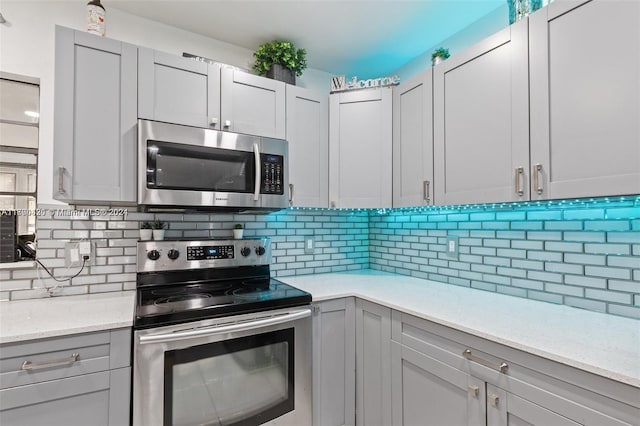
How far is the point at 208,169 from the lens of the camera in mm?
1747

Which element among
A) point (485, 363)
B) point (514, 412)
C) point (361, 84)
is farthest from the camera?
point (361, 84)

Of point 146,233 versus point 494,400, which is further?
point 146,233

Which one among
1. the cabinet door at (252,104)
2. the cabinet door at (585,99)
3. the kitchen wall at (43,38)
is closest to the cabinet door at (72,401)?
the kitchen wall at (43,38)

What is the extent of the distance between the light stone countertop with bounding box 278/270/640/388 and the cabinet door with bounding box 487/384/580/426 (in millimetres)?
187

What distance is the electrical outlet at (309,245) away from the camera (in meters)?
2.52

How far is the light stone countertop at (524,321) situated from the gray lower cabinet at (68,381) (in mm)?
990

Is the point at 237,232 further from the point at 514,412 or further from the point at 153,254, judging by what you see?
the point at 514,412

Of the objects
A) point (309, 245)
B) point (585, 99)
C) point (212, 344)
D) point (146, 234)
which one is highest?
point (585, 99)

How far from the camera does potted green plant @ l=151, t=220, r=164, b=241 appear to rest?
1.88 m

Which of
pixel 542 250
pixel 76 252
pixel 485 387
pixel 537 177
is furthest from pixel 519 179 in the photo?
pixel 76 252

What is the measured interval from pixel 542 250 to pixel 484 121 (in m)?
0.73

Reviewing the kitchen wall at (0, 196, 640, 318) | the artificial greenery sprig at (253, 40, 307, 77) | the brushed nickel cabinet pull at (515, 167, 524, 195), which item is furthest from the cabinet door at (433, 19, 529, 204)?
the artificial greenery sprig at (253, 40, 307, 77)

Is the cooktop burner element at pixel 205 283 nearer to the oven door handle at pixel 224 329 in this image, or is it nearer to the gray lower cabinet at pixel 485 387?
the oven door handle at pixel 224 329

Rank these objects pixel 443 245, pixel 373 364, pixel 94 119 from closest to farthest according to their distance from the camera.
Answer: pixel 94 119 → pixel 373 364 → pixel 443 245
